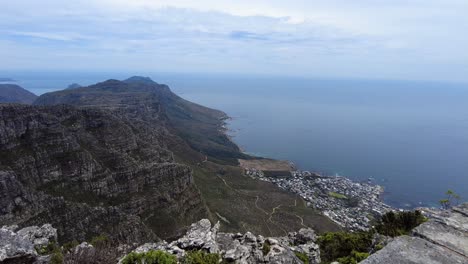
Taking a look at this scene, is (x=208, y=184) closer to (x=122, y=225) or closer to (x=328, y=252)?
(x=122, y=225)

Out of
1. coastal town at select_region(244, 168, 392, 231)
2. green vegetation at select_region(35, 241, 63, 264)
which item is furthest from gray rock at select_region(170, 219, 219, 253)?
coastal town at select_region(244, 168, 392, 231)

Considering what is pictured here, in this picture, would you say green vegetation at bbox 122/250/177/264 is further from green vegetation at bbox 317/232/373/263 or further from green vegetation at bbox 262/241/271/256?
green vegetation at bbox 317/232/373/263

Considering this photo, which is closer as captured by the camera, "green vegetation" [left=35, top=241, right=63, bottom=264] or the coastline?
"green vegetation" [left=35, top=241, right=63, bottom=264]

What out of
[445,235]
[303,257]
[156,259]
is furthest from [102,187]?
[445,235]

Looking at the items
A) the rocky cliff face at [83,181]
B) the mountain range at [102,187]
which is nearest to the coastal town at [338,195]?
the mountain range at [102,187]

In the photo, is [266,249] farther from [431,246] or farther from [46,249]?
[46,249]

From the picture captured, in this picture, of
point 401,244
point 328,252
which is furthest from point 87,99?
point 401,244

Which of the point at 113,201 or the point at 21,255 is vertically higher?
the point at 21,255
